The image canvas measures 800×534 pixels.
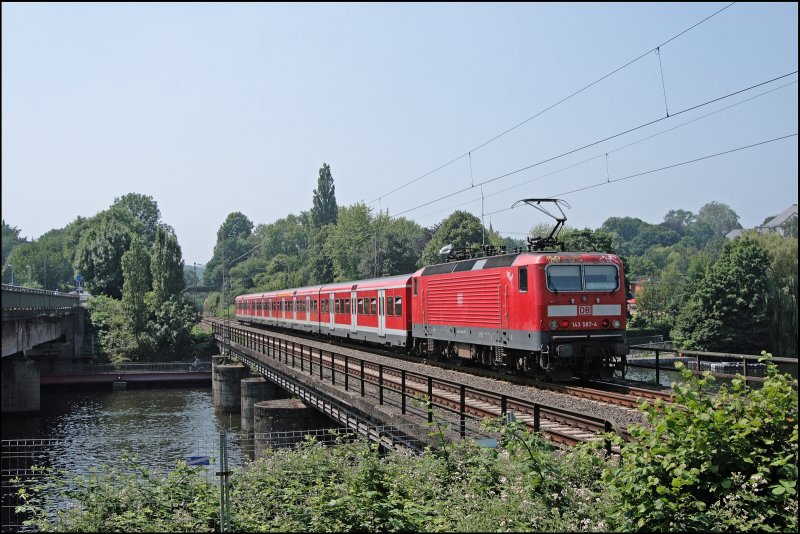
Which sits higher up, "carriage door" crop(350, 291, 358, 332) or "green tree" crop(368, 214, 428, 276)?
"green tree" crop(368, 214, 428, 276)

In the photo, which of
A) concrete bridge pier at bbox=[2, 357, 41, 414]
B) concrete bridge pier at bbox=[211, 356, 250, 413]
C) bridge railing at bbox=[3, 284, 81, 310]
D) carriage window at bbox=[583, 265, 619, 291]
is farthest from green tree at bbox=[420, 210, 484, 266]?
carriage window at bbox=[583, 265, 619, 291]

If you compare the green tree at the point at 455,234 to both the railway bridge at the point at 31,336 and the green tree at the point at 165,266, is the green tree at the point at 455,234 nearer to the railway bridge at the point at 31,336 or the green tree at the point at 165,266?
the green tree at the point at 165,266

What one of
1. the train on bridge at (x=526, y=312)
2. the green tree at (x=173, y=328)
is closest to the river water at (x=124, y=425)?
the green tree at (x=173, y=328)

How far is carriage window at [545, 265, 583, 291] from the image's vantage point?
19312 millimetres

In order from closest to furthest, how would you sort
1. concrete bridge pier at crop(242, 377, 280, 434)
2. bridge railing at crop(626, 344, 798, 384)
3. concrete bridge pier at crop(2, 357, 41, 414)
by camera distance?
bridge railing at crop(626, 344, 798, 384)
concrete bridge pier at crop(242, 377, 280, 434)
concrete bridge pier at crop(2, 357, 41, 414)

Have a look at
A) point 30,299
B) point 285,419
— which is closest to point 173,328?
point 30,299

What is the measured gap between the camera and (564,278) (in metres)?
19.5

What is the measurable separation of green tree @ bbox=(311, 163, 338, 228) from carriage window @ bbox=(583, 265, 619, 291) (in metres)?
114

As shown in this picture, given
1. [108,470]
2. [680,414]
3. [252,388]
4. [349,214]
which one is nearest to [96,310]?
[252,388]

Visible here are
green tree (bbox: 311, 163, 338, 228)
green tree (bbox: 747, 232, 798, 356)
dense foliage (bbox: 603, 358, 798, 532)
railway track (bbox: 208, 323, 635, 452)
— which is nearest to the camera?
dense foliage (bbox: 603, 358, 798, 532)

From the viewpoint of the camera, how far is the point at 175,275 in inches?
2643

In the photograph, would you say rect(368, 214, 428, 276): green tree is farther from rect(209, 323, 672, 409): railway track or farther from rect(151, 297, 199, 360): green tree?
rect(209, 323, 672, 409): railway track

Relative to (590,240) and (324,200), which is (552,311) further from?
(324,200)

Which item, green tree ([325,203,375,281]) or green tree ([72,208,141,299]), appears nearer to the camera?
green tree ([72,208,141,299])
